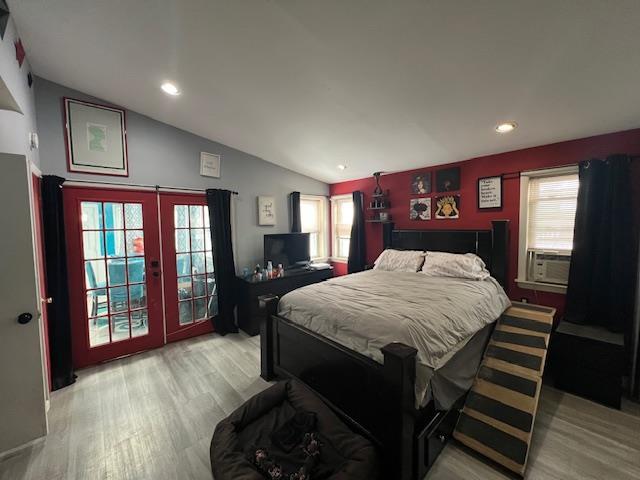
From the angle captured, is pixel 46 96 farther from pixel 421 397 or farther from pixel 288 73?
pixel 421 397

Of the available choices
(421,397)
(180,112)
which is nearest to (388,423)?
(421,397)

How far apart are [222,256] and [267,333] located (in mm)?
1510

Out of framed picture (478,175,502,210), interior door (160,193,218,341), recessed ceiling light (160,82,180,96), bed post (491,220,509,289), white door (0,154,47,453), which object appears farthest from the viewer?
interior door (160,193,218,341)

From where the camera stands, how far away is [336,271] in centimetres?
509

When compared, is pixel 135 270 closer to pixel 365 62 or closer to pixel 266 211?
pixel 266 211

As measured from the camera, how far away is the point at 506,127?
2.49m

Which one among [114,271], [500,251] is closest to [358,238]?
[500,251]

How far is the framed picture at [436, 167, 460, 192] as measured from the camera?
11.3 feet

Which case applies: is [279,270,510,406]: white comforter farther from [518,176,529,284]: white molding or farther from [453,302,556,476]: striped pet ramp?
[518,176,529,284]: white molding

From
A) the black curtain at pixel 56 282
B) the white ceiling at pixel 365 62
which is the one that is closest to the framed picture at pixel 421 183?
the white ceiling at pixel 365 62

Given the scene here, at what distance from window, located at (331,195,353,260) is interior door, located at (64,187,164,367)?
2.93 m

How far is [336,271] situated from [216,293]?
224cm

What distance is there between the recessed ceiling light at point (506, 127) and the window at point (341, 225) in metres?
2.63

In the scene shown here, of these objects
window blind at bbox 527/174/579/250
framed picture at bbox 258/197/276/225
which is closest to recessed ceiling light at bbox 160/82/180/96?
framed picture at bbox 258/197/276/225
